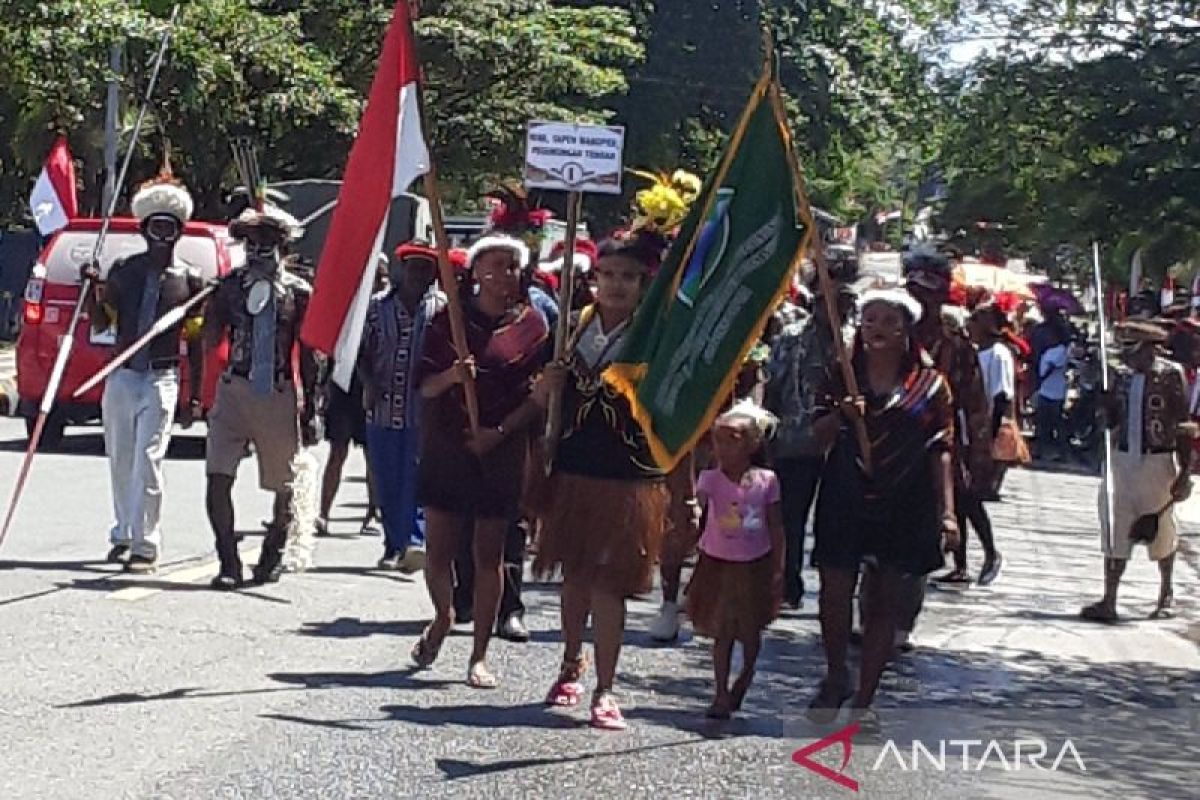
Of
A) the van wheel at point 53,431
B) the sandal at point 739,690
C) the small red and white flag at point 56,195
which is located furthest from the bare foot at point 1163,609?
the van wheel at point 53,431

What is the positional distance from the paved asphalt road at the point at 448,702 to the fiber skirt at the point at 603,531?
55 cm

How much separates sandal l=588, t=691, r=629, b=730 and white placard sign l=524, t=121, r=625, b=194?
3656mm

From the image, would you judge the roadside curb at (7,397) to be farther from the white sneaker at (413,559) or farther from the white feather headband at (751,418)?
the white feather headband at (751,418)

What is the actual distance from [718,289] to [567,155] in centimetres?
356

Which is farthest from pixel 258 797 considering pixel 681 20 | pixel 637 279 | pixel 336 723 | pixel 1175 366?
pixel 681 20

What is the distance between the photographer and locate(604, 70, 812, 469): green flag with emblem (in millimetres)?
7824

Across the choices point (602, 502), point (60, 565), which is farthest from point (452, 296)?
point (60, 565)

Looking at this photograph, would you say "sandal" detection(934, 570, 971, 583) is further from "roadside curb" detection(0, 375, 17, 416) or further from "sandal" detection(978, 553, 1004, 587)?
"roadside curb" detection(0, 375, 17, 416)

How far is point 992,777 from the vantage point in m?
7.61

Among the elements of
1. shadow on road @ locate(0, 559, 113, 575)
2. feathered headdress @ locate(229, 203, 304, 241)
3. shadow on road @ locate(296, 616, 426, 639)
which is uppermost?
feathered headdress @ locate(229, 203, 304, 241)

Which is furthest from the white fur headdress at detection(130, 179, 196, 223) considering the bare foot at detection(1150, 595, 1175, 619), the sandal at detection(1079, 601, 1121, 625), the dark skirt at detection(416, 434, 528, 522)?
the bare foot at detection(1150, 595, 1175, 619)

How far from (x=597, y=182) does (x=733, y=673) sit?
3125 mm

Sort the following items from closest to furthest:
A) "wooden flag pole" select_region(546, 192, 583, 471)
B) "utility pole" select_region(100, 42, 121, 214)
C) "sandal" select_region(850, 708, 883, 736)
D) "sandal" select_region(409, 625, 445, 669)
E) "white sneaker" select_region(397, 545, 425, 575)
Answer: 1. "wooden flag pole" select_region(546, 192, 583, 471)
2. "sandal" select_region(850, 708, 883, 736)
3. "sandal" select_region(409, 625, 445, 669)
4. "white sneaker" select_region(397, 545, 425, 575)
5. "utility pole" select_region(100, 42, 121, 214)

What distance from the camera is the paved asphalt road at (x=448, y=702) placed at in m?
7.13
